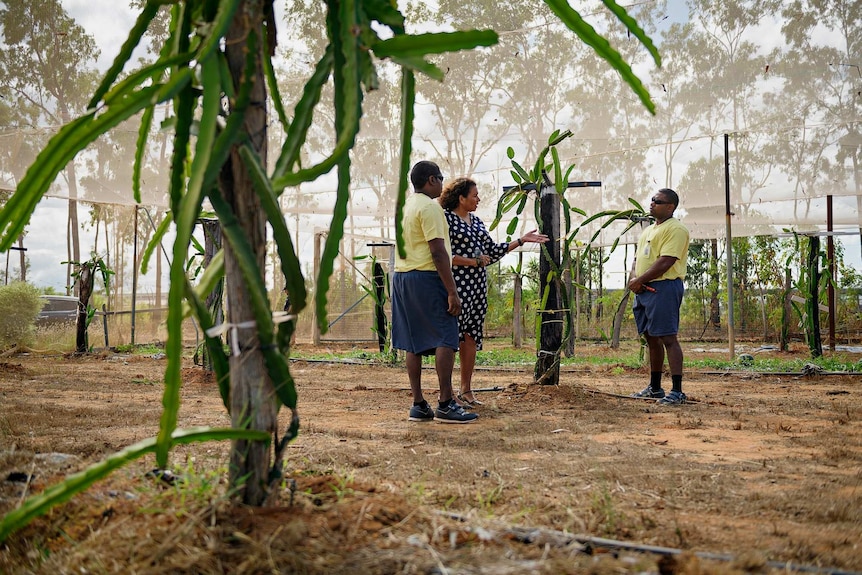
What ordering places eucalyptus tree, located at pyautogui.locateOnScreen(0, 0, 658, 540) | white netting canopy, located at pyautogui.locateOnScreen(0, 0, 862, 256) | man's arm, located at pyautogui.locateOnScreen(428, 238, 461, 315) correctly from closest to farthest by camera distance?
eucalyptus tree, located at pyautogui.locateOnScreen(0, 0, 658, 540) → man's arm, located at pyautogui.locateOnScreen(428, 238, 461, 315) → white netting canopy, located at pyautogui.locateOnScreen(0, 0, 862, 256)

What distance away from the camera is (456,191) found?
437 cm

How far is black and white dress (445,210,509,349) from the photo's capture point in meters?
4.34

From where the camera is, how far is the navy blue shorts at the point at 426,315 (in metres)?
3.81

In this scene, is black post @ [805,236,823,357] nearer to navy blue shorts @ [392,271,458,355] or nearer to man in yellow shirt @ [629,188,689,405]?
man in yellow shirt @ [629,188,689,405]

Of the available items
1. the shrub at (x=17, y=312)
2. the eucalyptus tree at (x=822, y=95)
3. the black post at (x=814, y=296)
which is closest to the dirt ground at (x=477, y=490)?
the black post at (x=814, y=296)

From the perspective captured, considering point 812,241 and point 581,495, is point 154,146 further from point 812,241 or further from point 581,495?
point 581,495

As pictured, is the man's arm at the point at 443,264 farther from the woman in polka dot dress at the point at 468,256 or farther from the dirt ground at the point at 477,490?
the dirt ground at the point at 477,490

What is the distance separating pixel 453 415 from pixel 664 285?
1.87 metres

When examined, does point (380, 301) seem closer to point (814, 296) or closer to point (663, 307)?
point (663, 307)

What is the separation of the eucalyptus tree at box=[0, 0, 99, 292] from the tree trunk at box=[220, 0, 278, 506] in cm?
967

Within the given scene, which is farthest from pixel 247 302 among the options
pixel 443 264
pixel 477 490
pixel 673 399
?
pixel 673 399

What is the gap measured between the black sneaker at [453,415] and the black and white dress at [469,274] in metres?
0.60

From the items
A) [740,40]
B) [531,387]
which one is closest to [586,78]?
[740,40]

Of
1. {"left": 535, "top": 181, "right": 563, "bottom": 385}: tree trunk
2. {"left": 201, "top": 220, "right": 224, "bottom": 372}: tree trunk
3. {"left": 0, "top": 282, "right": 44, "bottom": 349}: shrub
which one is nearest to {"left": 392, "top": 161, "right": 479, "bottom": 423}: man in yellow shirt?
{"left": 535, "top": 181, "right": 563, "bottom": 385}: tree trunk
